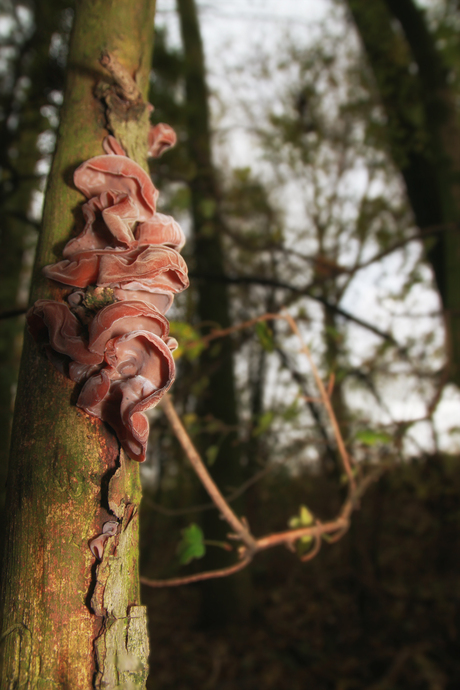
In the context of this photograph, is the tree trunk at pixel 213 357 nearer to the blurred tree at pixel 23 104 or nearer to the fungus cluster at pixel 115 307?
the blurred tree at pixel 23 104

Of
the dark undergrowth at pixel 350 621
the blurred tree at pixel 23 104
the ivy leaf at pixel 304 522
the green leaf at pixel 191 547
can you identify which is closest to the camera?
the green leaf at pixel 191 547

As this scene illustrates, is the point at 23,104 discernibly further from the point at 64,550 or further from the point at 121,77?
the point at 64,550

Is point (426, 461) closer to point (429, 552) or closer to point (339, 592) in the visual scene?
point (429, 552)

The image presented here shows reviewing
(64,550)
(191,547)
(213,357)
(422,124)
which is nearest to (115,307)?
(64,550)

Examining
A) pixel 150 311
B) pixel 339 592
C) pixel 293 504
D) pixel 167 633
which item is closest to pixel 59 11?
pixel 150 311

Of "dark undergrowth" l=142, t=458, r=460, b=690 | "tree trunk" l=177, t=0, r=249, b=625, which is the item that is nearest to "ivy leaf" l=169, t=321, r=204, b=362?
"tree trunk" l=177, t=0, r=249, b=625

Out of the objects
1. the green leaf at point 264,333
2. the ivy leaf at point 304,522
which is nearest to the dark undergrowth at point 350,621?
the ivy leaf at point 304,522

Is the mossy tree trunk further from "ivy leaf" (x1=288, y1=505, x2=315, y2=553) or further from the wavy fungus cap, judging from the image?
"ivy leaf" (x1=288, y1=505, x2=315, y2=553)
